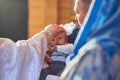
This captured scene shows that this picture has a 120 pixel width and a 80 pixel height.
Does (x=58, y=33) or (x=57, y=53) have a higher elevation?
(x=58, y=33)

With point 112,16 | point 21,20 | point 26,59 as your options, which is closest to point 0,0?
point 21,20

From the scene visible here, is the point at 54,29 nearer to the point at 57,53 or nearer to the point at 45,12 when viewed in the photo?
the point at 57,53

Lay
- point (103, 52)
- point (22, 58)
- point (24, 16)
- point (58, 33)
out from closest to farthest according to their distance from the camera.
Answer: point (103, 52) < point (22, 58) < point (58, 33) < point (24, 16)

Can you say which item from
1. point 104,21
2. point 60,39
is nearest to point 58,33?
point 60,39

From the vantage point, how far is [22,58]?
130cm

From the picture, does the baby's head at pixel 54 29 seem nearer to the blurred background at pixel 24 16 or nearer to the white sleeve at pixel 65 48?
the white sleeve at pixel 65 48

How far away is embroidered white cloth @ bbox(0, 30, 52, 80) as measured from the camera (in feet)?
4.11

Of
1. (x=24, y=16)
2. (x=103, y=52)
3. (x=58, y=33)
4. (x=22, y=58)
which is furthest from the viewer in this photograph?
(x=24, y=16)

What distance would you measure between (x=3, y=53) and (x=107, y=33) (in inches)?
29.8

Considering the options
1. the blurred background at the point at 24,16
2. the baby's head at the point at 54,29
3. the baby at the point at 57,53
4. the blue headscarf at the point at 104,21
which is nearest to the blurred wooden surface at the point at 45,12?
the blurred background at the point at 24,16

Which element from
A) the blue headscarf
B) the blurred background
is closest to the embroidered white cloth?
the blue headscarf

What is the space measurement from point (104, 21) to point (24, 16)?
8.14ft

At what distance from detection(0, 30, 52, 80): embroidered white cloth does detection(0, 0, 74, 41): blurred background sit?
64.9 inches

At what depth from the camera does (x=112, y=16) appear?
574 mm
